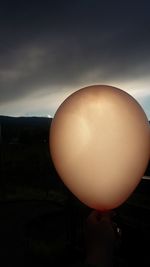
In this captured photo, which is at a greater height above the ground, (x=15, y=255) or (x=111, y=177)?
(x=111, y=177)

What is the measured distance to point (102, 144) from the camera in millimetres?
987

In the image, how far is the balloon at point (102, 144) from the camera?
3.24 ft

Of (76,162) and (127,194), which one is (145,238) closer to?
(127,194)

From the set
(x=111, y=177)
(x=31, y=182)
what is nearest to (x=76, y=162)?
(x=111, y=177)

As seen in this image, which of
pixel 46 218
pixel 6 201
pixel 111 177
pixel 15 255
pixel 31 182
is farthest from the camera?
pixel 31 182

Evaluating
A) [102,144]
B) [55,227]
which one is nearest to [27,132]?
[55,227]

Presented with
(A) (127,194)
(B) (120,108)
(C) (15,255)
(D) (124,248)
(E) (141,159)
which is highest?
(B) (120,108)

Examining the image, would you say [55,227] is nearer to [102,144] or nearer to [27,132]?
[102,144]

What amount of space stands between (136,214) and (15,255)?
4.01 ft

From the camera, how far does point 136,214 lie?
287 centimetres

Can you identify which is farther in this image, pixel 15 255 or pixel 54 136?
pixel 15 255

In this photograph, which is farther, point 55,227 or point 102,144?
point 55,227

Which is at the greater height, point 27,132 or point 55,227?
point 27,132

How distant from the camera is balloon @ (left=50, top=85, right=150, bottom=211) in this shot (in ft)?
3.24
